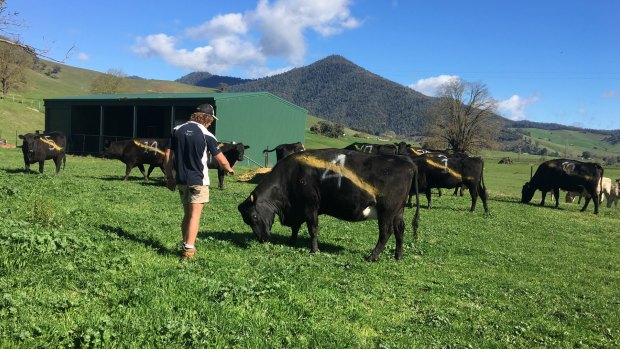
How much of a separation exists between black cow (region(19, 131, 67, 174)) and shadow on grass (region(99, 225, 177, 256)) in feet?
40.4

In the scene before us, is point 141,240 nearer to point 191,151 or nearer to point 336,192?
point 191,151

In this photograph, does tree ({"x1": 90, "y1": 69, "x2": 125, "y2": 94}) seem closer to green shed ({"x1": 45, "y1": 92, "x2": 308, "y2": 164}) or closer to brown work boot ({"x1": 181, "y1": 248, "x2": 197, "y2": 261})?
green shed ({"x1": 45, "y1": 92, "x2": 308, "y2": 164})

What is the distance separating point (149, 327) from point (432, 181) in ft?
51.3

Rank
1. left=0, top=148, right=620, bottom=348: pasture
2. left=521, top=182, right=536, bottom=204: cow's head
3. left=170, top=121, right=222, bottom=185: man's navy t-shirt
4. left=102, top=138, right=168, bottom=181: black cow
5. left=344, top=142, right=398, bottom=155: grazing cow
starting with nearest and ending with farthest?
1. left=0, top=148, right=620, bottom=348: pasture
2. left=170, top=121, right=222, bottom=185: man's navy t-shirt
3. left=102, top=138, right=168, bottom=181: black cow
4. left=521, top=182, right=536, bottom=204: cow's head
5. left=344, top=142, right=398, bottom=155: grazing cow

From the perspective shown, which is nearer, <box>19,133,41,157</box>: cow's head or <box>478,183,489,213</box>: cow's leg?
<box>19,133,41,157</box>: cow's head

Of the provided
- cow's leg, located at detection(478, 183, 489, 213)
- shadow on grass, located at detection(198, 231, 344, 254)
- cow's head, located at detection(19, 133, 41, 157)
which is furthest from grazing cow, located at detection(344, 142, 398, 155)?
shadow on grass, located at detection(198, 231, 344, 254)

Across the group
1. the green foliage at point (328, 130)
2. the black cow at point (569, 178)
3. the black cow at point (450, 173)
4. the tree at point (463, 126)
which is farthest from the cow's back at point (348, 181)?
the green foliage at point (328, 130)

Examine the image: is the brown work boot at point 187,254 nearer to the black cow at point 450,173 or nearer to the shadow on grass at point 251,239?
the shadow on grass at point 251,239

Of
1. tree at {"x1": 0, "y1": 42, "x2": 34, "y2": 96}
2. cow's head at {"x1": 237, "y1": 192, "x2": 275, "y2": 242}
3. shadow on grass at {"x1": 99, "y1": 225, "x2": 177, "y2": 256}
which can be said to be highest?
tree at {"x1": 0, "y1": 42, "x2": 34, "y2": 96}

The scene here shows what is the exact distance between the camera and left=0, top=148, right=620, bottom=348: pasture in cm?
419

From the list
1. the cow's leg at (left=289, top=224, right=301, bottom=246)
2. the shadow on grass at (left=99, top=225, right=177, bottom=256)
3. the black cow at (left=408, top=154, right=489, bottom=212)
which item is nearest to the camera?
the shadow on grass at (left=99, top=225, right=177, bottom=256)

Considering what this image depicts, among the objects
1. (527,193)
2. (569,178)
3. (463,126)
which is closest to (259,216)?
(569,178)

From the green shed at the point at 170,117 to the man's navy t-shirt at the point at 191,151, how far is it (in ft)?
87.3

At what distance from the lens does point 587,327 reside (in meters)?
6.05
